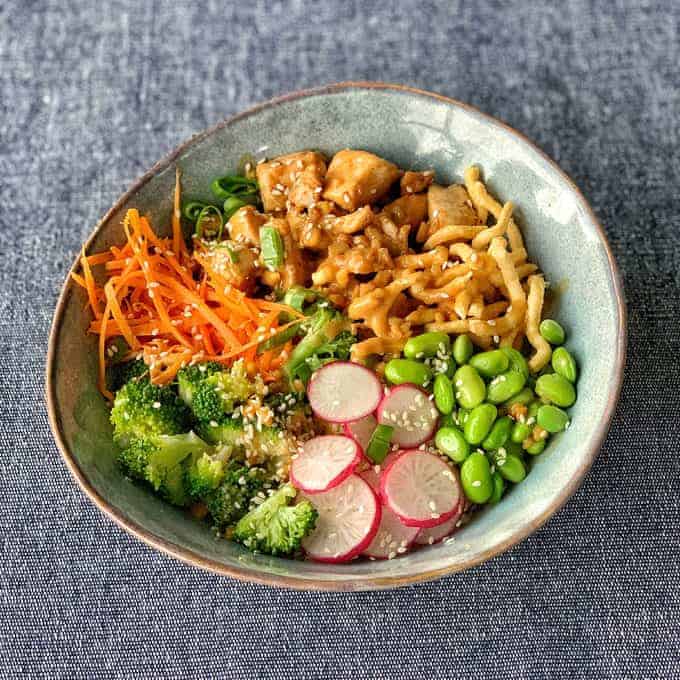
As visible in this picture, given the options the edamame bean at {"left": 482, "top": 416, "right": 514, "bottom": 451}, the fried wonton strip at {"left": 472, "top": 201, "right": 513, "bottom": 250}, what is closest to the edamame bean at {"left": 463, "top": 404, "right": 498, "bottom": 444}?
the edamame bean at {"left": 482, "top": 416, "right": 514, "bottom": 451}

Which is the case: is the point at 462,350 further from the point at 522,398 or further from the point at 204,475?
the point at 204,475

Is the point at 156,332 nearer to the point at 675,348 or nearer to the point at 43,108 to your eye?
the point at 43,108

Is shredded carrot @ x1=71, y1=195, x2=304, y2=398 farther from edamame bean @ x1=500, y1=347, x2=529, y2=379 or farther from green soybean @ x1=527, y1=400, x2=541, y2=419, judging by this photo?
green soybean @ x1=527, y1=400, x2=541, y2=419

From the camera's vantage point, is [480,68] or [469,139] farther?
[480,68]

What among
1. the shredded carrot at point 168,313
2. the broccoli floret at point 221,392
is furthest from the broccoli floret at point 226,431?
the shredded carrot at point 168,313

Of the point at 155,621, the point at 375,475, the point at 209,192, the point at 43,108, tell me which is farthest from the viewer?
the point at 43,108

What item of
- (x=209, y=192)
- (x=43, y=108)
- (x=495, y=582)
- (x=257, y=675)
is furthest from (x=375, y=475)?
(x=43, y=108)
